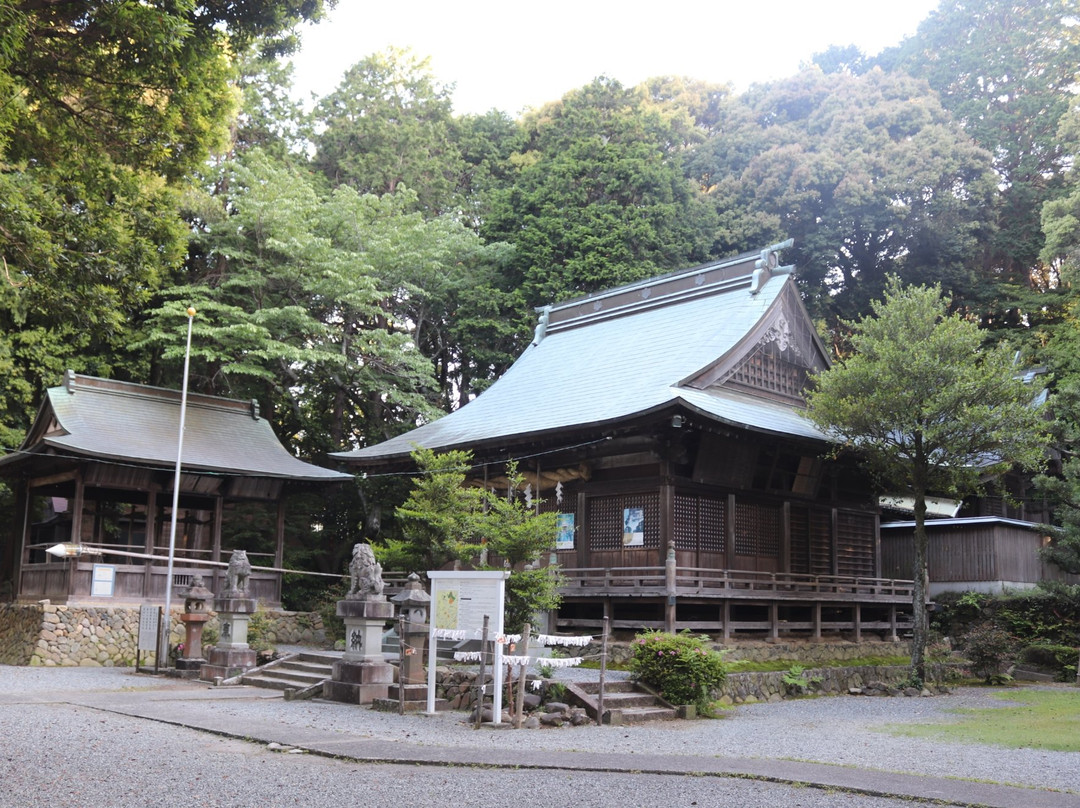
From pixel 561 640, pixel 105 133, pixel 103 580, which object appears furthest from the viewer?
pixel 103 580

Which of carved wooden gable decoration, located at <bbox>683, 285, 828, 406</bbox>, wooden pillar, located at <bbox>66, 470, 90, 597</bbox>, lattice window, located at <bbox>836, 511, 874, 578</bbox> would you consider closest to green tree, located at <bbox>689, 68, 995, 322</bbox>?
carved wooden gable decoration, located at <bbox>683, 285, 828, 406</bbox>

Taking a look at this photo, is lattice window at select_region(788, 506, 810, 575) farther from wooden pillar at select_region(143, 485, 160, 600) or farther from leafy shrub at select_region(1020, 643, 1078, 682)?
wooden pillar at select_region(143, 485, 160, 600)

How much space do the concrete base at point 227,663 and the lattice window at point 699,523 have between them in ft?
26.7

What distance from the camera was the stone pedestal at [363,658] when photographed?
46.0 feet

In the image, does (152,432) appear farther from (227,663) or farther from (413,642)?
(413,642)

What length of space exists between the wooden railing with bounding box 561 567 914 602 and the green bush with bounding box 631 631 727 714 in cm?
222

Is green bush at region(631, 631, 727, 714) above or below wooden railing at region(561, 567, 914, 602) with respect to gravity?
below

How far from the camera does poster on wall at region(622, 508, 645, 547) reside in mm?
19266

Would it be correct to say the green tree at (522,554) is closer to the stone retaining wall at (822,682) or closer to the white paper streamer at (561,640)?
the white paper streamer at (561,640)

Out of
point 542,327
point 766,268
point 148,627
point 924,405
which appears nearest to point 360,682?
point 148,627

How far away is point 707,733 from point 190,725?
6.17m

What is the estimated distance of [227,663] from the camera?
1697cm

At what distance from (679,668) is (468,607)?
337 cm

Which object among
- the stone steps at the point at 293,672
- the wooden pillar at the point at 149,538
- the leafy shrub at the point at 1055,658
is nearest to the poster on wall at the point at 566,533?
the stone steps at the point at 293,672
